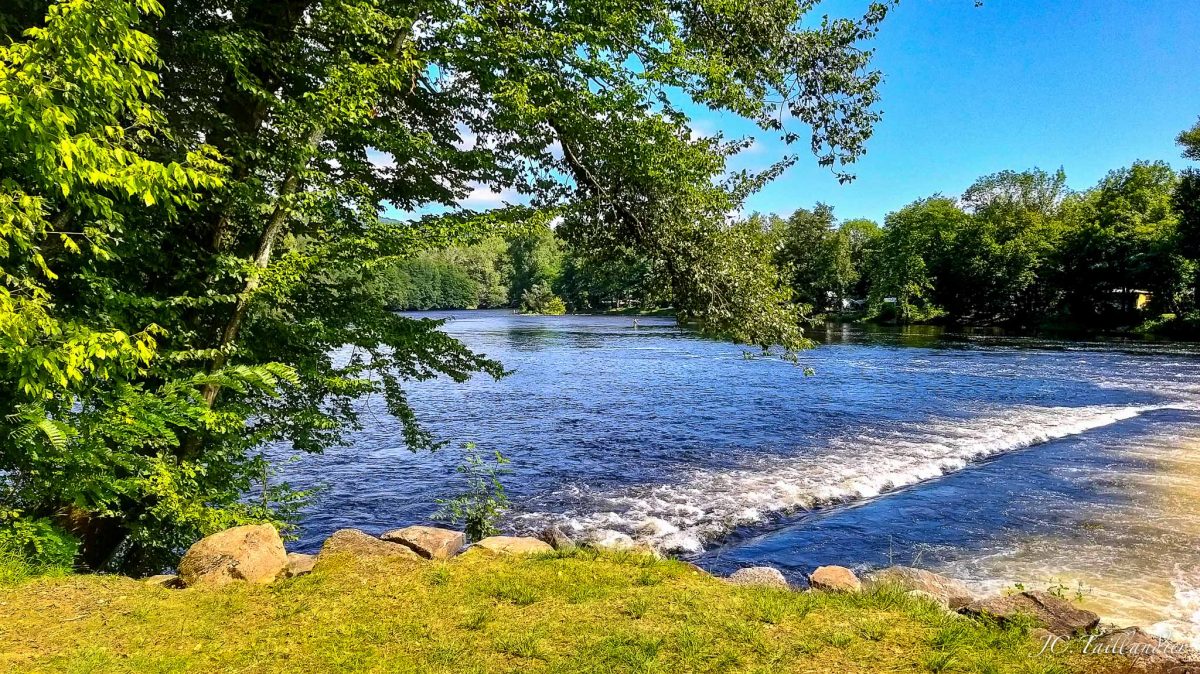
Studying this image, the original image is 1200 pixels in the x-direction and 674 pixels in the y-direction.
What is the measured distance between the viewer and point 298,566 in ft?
20.8

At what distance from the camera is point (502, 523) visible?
36.0 ft

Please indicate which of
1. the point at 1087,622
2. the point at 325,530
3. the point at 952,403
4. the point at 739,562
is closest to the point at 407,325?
the point at 325,530

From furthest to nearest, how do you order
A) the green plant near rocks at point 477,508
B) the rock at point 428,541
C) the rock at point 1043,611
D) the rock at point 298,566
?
the green plant near rocks at point 477,508, the rock at point 428,541, the rock at point 298,566, the rock at point 1043,611

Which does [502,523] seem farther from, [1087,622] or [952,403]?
[952,403]

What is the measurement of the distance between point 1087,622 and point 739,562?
14.7 feet

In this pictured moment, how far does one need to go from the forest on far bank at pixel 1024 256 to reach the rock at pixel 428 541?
19.8 metres

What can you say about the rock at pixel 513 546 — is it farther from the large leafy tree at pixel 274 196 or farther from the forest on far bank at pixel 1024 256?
the forest on far bank at pixel 1024 256

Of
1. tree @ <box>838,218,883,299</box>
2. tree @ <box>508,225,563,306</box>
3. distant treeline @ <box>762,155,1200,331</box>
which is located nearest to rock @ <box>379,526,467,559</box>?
distant treeline @ <box>762,155,1200,331</box>

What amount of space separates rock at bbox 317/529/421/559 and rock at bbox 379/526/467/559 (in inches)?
7.3

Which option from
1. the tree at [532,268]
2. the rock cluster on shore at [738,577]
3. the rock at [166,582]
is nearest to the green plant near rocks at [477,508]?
the rock cluster on shore at [738,577]

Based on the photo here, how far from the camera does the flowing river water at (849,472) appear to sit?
9.01 meters

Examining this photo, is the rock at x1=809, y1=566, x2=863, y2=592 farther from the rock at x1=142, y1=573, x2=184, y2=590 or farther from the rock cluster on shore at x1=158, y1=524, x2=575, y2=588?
the rock at x1=142, y1=573, x2=184, y2=590

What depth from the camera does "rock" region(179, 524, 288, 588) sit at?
5.82 meters

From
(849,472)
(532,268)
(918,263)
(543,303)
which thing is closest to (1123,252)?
(918,263)
